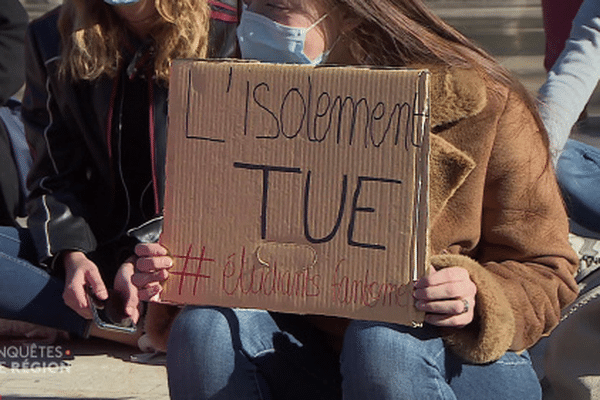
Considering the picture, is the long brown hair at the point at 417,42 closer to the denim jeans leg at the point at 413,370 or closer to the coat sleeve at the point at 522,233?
the coat sleeve at the point at 522,233

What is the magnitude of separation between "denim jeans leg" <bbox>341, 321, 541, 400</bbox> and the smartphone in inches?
31.3

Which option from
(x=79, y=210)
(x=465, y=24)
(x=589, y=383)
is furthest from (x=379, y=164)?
(x=465, y=24)

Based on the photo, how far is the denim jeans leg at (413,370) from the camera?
2047 millimetres

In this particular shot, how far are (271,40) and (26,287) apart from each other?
142cm

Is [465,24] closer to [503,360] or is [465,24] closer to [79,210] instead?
[79,210]

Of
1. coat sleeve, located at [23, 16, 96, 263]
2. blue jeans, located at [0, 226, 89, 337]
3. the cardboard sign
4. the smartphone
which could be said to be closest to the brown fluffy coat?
the cardboard sign

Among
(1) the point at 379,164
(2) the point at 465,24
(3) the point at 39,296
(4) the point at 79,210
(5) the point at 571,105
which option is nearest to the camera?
(1) the point at 379,164

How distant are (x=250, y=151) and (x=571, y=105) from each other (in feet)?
3.14

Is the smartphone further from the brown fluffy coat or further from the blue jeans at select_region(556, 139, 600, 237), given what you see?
the blue jeans at select_region(556, 139, 600, 237)

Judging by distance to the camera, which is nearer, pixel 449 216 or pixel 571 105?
pixel 449 216

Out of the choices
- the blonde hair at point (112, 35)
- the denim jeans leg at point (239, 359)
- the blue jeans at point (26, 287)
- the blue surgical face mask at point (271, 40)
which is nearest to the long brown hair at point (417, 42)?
the blue surgical face mask at point (271, 40)

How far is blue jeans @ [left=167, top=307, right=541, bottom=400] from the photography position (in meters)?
2.06

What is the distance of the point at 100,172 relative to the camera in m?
3.20

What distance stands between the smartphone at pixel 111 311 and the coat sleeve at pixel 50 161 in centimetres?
29
